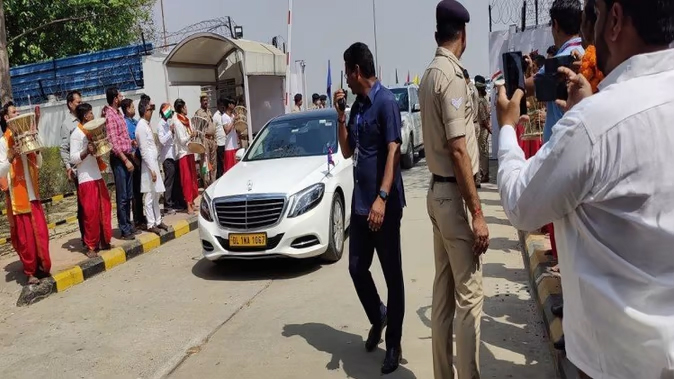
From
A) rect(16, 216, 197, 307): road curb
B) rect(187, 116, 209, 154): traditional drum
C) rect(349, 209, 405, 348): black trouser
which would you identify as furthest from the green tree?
rect(349, 209, 405, 348): black trouser

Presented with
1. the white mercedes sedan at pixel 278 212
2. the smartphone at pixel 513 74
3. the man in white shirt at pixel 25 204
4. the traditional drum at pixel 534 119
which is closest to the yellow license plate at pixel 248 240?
the white mercedes sedan at pixel 278 212

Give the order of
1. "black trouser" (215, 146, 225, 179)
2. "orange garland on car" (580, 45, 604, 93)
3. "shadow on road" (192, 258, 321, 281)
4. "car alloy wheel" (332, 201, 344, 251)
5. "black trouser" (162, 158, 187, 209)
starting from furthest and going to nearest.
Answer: "black trouser" (215, 146, 225, 179), "black trouser" (162, 158, 187, 209), "car alloy wheel" (332, 201, 344, 251), "shadow on road" (192, 258, 321, 281), "orange garland on car" (580, 45, 604, 93)

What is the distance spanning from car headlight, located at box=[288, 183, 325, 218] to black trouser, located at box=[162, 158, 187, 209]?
13.3 feet

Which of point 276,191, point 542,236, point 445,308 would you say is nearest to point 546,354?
point 445,308

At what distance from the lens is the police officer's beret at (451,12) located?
9.34ft

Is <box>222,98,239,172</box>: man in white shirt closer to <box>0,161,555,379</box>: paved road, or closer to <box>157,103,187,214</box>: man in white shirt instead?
<box>157,103,187,214</box>: man in white shirt

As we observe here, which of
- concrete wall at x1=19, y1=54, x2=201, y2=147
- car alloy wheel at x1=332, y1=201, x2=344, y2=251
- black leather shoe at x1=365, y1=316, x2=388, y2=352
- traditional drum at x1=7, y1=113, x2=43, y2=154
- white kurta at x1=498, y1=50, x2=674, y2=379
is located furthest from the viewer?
concrete wall at x1=19, y1=54, x2=201, y2=147

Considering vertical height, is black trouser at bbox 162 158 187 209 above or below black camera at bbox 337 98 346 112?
below

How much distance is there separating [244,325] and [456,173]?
266cm

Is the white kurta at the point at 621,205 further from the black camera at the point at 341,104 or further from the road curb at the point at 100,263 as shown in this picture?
the road curb at the point at 100,263

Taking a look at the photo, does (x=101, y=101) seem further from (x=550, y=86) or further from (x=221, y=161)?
(x=550, y=86)

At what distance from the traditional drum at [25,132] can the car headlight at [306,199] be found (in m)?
2.63

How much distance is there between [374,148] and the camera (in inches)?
145

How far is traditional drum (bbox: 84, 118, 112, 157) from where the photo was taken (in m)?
6.56
